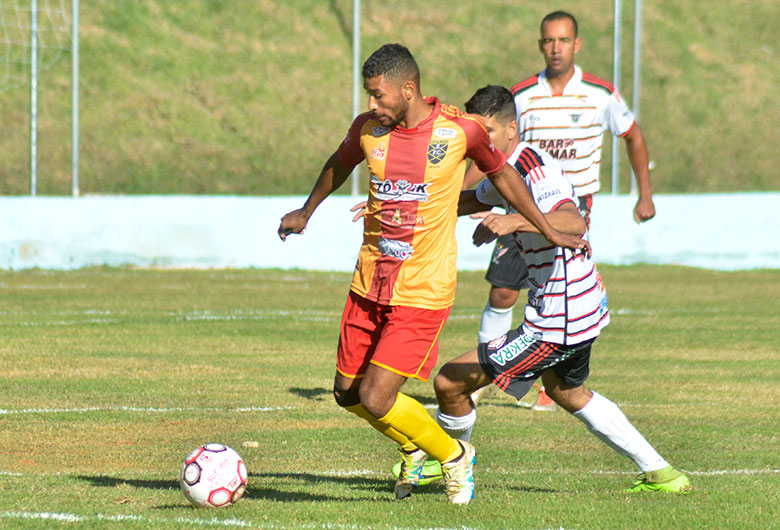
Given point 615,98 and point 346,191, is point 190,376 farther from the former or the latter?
point 346,191

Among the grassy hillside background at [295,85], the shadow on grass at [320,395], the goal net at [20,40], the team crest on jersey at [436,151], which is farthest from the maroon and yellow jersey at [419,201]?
the grassy hillside background at [295,85]

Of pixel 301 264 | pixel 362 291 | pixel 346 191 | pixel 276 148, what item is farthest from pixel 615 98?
pixel 276 148

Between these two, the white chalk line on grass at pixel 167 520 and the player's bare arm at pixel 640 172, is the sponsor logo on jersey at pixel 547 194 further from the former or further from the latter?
the player's bare arm at pixel 640 172

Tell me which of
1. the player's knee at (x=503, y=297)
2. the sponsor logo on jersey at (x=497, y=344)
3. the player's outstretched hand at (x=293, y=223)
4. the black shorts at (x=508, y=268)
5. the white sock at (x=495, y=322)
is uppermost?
the player's outstretched hand at (x=293, y=223)

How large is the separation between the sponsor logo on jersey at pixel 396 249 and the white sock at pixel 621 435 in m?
1.14

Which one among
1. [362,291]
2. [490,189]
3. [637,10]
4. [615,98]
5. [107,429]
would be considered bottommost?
[107,429]

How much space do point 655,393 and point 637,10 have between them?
14.2 metres

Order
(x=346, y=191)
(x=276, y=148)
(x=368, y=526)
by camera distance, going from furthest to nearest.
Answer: (x=276, y=148) → (x=346, y=191) → (x=368, y=526)

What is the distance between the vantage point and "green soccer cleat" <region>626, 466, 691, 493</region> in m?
5.57

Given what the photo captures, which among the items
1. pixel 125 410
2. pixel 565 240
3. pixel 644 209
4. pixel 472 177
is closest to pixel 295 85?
pixel 125 410

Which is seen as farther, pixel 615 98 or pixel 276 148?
pixel 276 148

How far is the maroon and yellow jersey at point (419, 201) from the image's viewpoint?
17.7ft

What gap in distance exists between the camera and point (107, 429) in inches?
285

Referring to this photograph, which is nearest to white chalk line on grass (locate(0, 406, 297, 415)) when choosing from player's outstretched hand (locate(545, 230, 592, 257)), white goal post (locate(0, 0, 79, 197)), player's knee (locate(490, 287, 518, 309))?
player's knee (locate(490, 287, 518, 309))
